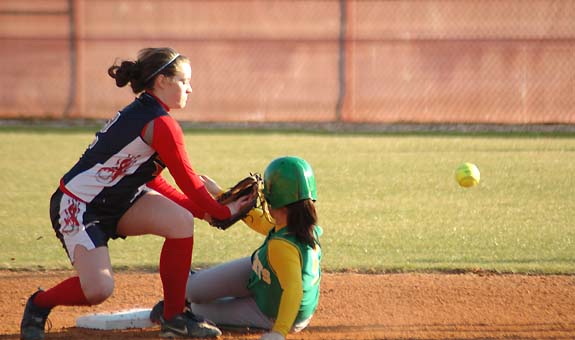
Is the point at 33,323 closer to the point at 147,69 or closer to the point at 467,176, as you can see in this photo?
the point at 147,69

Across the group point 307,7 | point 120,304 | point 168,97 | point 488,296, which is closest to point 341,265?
point 488,296

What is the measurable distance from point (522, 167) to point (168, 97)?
6.83 m

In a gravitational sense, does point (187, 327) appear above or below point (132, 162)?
below

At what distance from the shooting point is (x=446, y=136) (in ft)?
46.3

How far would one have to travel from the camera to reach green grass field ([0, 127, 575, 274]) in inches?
269

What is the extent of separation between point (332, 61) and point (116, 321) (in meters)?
12.1

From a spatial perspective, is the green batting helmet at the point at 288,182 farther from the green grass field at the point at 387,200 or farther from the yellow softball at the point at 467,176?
the yellow softball at the point at 467,176

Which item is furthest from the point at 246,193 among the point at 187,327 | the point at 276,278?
the point at 187,327

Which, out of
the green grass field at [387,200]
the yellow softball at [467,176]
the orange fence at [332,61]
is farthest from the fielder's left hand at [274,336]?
the orange fence at [332,61]

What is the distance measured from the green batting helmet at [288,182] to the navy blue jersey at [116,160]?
0.60 metres

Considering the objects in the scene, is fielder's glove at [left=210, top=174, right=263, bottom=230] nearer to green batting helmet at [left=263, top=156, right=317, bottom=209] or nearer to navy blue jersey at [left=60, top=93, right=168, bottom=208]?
green batting helmet at [left=263, top=156, right=317, bottom=209]

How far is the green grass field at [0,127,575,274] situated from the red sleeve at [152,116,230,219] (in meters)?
2.09

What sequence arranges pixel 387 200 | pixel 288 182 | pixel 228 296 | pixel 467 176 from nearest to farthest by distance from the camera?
pixel 288 182 → pixel 228 296 → pixel 467 176 → pixel 387 200

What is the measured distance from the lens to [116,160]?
461 centimetres
